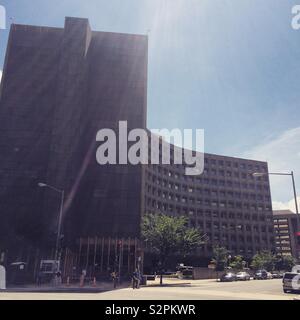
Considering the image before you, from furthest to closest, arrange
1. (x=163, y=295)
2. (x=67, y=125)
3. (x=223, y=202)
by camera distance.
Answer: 1. (x=223, y=202)
2. (x=67, y=125)
3. (x=163, y=295)

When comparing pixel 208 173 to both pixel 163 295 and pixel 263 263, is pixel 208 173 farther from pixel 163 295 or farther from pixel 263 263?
pixel 163 295

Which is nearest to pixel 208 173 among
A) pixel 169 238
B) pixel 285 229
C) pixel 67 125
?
pixel 67 125

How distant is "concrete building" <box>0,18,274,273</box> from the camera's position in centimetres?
4978

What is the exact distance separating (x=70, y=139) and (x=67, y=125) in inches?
106

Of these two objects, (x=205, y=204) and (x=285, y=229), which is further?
(x=285, y=229)

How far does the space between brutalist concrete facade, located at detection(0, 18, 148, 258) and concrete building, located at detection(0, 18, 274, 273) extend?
170 mm

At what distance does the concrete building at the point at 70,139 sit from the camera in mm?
49781

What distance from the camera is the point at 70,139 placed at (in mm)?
54938

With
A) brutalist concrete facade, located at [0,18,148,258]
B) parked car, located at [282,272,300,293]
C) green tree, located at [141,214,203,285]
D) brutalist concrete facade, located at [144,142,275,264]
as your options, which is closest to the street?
parked car, located at [282,272,300,293]

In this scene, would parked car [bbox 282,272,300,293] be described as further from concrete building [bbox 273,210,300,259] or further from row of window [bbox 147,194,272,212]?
concrete building [bbox 273,210,300,259]

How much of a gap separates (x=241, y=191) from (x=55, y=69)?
69222 mm

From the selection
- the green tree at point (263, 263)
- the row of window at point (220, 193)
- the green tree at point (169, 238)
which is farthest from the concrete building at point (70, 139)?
the green tree at point (263, 263)
